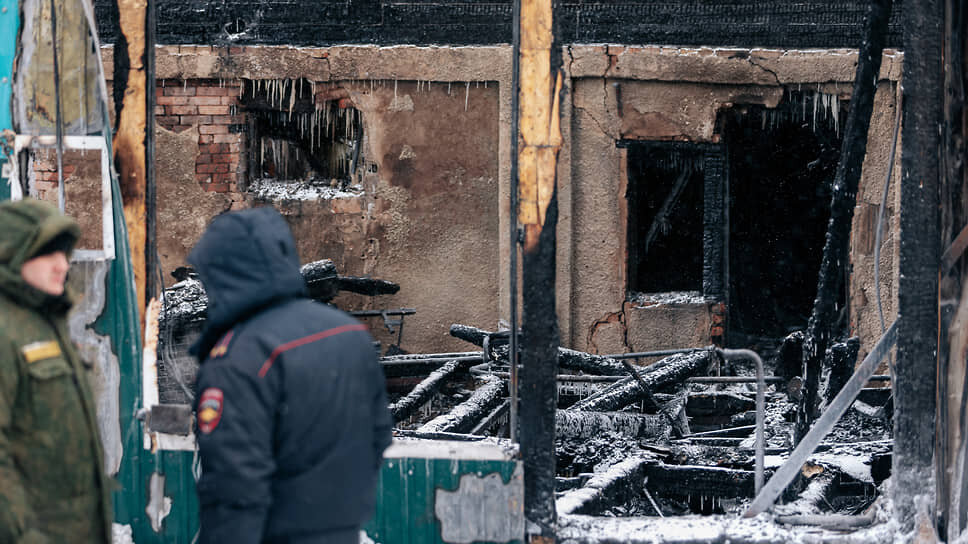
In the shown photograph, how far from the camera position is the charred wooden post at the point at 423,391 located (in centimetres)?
611

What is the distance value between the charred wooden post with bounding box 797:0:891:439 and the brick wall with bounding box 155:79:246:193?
6.02m

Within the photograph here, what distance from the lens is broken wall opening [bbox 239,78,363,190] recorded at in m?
9.31

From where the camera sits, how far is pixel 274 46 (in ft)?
30.2

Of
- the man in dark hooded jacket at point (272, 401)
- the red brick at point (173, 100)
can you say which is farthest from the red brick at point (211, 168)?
the man in dark hooded jacket at point (272, 401)

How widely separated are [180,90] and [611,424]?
5.62 m

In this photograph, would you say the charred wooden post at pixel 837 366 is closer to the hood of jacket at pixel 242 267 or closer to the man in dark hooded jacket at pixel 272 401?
the man in dark hooded jacket at pixel 272 401

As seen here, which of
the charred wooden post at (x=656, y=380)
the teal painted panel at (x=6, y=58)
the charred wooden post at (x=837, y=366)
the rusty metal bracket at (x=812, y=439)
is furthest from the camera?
the charred wooden post at (x=656, y=380)

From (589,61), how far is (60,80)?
20.3 ft

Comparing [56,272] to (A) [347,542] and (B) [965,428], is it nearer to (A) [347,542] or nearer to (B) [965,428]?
(A) [347,542]

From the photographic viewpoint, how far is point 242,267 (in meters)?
2.38

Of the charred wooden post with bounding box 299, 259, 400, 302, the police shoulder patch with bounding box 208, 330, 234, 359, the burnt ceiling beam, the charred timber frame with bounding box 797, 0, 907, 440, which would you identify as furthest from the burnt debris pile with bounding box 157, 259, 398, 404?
the charred timber frame with bounding box 797, 0, 907, 440

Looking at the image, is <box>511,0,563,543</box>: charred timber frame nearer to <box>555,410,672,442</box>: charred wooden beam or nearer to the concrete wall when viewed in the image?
<box>555,410,672,442</box>: charred wooden beam

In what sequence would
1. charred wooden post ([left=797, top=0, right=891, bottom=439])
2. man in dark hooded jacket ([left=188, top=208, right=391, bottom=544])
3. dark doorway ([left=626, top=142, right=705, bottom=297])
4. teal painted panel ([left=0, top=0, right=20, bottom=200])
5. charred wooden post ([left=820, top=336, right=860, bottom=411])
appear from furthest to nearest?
dark doorway ([left=626, top=142, right=705, bottom=297])
charred wooden post ([left=820, top=336, right=860, bottom=411])
charred wooden post ([left=797, top=0, right=891, bottom=439])
teal painted panel ([left=0, top=0, right=20, bottom=200])
man in dark hooded jacket ([left=188, top=208, right=391, bottom=544])

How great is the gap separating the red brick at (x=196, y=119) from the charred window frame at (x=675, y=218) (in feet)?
13.5
